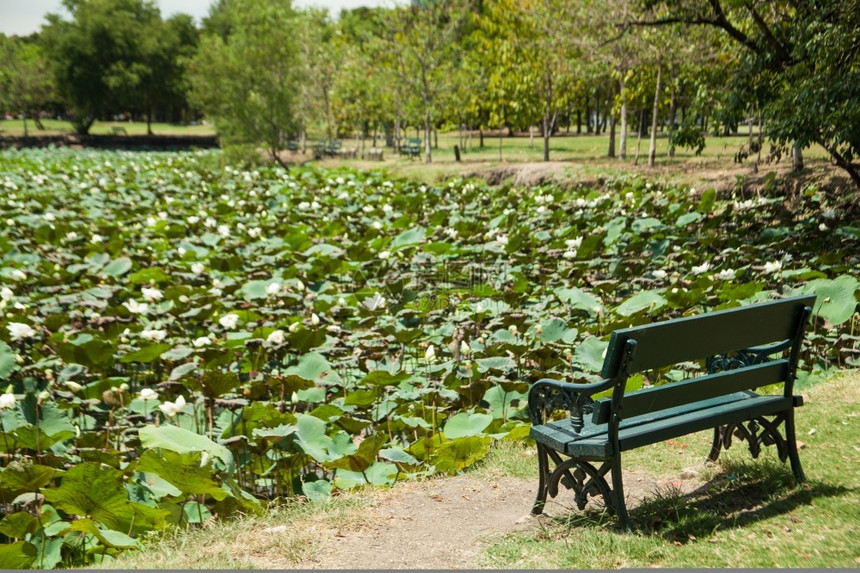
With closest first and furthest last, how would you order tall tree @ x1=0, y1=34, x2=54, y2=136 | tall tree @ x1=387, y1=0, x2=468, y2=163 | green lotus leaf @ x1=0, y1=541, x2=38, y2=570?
green lotus leaf @ x1=0, y1=541, x2=38, y2=570
tall tree @ x1=387, y1=0, x2=468, y2=163
tall tree @ x1=0, y1=34, x2=54, y2=136

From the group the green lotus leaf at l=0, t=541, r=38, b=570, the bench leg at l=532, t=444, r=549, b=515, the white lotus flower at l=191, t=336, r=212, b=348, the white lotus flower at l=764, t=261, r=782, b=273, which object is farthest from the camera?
the white lotus flower at l=764, t=261, r=782, b=273

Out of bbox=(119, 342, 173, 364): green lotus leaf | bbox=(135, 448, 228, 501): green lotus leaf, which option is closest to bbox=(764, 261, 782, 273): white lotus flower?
bbox=(119, 342, 173, 364): green lotus leaf

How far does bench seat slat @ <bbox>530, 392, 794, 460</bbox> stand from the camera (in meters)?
3.00

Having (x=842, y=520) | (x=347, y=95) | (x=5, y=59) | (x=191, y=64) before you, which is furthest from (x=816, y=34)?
(x=5, y=59)

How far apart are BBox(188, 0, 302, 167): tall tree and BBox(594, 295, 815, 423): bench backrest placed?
1943cm

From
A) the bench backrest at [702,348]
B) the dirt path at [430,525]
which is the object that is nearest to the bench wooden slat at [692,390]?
the bench backrest at [702,348]

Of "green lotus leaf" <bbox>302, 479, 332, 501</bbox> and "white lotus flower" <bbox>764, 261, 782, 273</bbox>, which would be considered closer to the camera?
"green lotus leaf" <bbox>302, 479, 332, 501</bbox>

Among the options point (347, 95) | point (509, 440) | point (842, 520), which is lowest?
point (509, 440)

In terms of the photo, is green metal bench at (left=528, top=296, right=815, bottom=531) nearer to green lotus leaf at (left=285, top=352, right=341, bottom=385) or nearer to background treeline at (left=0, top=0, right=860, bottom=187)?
green lotus leaf at (left=285, top=352, right=341, bottom=385)

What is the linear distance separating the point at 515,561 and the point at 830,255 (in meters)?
5.16

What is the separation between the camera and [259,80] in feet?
76.8

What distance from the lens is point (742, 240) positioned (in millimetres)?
8430

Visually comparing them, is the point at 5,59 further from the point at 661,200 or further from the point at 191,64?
the point at 661,200

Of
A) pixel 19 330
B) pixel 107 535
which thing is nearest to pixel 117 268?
pixel 19 330
